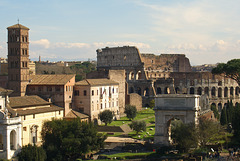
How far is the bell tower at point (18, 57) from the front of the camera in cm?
5225

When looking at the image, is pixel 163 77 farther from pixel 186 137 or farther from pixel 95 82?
pixel 186 137

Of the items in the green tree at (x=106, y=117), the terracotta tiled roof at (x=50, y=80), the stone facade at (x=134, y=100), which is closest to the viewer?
the terracotta tiled roof at (x=50, y=80)

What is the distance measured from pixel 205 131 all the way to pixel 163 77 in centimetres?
6378

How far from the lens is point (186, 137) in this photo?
4044 centimetres

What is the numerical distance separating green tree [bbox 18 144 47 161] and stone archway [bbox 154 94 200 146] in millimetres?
12678

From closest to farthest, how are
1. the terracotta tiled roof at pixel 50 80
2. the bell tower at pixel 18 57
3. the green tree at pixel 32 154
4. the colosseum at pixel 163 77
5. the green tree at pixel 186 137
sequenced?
1. the green tree at pixel 32 154
2. the green tree at pixel 186 137
3. the bell tower at pixel 18 57
4. the terracotta tiled roof at pixel 50 80
5. the colosseum at pixel 163 77

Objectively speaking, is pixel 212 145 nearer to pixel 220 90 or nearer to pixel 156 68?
pixel 220 90

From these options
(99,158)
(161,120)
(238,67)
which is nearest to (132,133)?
(161,120)

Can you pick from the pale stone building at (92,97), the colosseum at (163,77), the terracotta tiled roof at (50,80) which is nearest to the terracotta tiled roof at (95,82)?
the pale stone building at (92,97)

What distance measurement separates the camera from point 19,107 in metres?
44.2

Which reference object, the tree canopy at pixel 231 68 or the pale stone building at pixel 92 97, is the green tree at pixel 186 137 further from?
the tree canopy at pixel 231 68

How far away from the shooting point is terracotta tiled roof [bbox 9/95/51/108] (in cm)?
4417

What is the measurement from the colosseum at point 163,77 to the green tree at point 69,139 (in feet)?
A: 131

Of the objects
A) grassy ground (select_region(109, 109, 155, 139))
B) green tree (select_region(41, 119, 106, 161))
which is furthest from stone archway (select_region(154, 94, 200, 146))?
green tree (select_region(41, 119, 106, 161))
